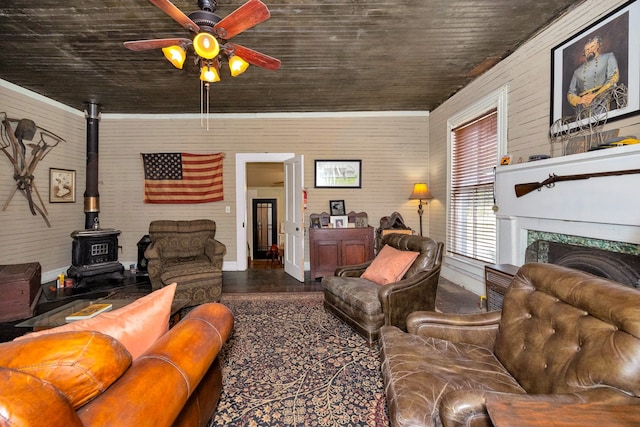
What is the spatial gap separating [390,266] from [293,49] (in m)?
2.58

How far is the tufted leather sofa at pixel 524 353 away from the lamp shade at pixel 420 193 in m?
3.56

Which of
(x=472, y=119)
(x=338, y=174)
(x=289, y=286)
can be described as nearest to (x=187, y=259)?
(x=289, y=286)

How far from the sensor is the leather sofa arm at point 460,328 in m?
1.77

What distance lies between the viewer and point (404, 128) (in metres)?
5.62

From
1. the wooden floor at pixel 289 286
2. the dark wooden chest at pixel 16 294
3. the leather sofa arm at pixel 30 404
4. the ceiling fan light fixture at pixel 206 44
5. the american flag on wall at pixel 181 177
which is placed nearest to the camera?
the leather sofa arm at pixel 30 404

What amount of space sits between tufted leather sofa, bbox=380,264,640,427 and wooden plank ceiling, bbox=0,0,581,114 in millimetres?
2511

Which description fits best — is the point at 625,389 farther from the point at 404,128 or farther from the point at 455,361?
the point at 404,128

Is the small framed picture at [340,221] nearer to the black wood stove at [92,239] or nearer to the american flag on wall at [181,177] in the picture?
the american flag on wall at [181,177]

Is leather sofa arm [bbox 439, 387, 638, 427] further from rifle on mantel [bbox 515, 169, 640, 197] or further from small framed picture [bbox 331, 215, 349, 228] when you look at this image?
small framed picture [bbox 331, 215, 349, 228]

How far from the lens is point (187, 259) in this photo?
4.41 meters

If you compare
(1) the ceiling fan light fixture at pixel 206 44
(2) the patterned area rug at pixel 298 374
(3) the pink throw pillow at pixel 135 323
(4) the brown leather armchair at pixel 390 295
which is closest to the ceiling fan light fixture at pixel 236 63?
(1) the ceiling fan light fixture at pixel 206 44

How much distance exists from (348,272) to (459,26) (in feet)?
9.09

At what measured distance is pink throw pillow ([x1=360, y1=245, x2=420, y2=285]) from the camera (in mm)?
2977

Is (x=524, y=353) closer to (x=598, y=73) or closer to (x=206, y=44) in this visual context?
(x=598, y=73)
